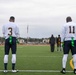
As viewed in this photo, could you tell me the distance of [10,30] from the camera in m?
12.5

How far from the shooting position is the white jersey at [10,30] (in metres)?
12.5

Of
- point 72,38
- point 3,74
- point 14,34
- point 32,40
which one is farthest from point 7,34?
point 32,40

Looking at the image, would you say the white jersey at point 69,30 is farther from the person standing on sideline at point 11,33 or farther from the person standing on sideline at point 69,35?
the person standing on sideline at point 11,33

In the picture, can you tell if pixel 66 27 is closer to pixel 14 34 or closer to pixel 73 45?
pixel 73 45

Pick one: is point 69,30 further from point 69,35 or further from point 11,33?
point 11,33

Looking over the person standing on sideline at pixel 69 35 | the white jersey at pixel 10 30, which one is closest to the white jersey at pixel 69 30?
the person standing on sideline at pixel 69 35

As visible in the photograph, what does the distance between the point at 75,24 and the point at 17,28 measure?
2280mm

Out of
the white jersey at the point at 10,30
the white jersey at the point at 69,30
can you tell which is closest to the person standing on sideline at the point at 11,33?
the white jersey at the point at 10,30

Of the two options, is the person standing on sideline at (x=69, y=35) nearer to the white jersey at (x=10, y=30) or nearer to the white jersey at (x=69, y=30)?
the white jersey at (x=69, y=30)

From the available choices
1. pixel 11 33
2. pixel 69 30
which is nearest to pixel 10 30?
pixel 11 33

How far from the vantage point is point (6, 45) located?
12609mm

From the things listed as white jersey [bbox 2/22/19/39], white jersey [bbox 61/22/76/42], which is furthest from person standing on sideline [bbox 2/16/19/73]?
white jersey [bbox 61/22/76/42]

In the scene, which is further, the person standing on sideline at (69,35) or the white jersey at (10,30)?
the white jersey at (10,30)

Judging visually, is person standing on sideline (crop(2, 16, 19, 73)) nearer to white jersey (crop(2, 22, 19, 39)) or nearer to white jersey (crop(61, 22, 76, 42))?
white jersey (crop(2, 22, 19, 39))
